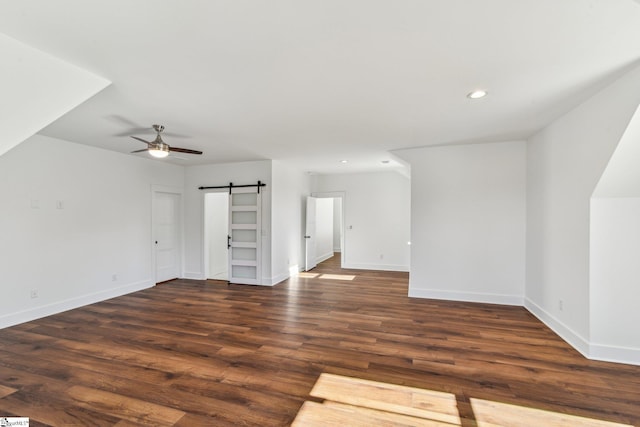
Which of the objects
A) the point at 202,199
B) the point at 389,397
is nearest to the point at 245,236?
the point at 202,199

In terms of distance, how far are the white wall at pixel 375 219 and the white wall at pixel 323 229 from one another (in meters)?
1.24

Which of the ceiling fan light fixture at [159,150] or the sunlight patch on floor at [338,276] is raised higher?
the ceiling fan light fixture at [159,150]

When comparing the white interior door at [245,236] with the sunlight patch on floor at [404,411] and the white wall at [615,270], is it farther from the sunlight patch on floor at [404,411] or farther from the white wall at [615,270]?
the white wall at [615,270]

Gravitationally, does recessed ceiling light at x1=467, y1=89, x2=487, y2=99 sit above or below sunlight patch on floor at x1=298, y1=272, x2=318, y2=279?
above

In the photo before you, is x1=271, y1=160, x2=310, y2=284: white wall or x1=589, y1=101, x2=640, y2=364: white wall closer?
x1=589, y1=101, x2=640, y2=364: white wall

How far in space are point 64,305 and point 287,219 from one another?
4.04 meters

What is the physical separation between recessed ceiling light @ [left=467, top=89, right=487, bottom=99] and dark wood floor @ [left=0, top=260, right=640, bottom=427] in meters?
2.59

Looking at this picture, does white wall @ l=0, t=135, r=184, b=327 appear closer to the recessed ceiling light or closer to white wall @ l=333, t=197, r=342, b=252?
the recessed ceiling light

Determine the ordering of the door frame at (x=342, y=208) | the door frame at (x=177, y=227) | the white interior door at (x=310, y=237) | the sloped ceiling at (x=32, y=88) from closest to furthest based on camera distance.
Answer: the sloped ceiling at (x=32, y=88) → the door frame at (x=177, y=227) → the white interior door at (x=310, y=237) → the door frame at (x=342, y=208)

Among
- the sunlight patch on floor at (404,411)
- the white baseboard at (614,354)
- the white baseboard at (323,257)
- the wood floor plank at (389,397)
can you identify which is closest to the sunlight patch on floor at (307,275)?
the white baseboard at (323,257)

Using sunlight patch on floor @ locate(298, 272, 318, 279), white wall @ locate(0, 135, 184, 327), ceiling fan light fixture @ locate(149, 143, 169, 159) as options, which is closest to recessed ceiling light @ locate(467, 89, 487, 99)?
ceiling fan light fixture @ locate(149, 143, 169, 159)

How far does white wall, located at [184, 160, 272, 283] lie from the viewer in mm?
5840

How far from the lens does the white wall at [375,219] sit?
7215 mm

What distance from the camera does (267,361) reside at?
109 inches
